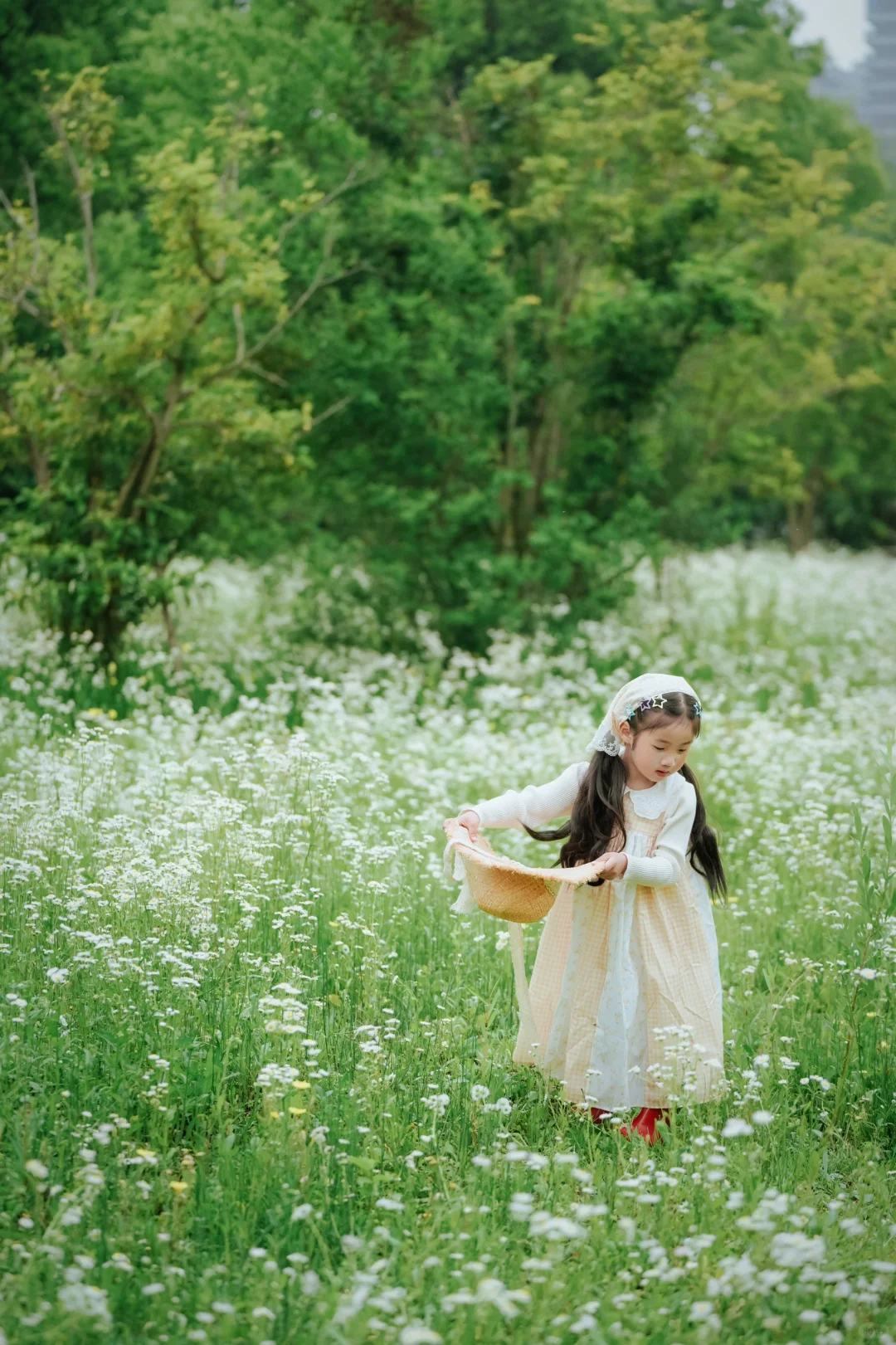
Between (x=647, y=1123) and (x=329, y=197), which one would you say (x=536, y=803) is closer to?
(x=647, y=1123)

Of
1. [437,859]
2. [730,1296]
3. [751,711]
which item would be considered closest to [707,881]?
[730,1296]

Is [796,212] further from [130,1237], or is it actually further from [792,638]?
[130,1237]

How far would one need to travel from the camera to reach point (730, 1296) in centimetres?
277

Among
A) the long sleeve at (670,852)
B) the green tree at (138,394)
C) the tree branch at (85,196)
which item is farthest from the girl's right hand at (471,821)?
the tree branch at (85,196)

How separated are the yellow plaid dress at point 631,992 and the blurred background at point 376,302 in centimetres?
550

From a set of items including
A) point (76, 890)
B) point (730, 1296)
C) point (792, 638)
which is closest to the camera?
point (730, 1296)

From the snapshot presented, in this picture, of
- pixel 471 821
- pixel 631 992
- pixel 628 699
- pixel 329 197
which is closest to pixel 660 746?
pixel 628 699

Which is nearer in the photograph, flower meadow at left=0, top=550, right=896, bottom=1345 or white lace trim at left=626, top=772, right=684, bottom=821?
flower meadow at left=0, top=550, right=896, bottom=1345

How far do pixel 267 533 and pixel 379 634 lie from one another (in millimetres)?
1394

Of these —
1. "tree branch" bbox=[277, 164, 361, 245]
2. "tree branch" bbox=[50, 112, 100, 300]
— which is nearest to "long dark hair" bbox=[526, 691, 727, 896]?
A: "tree branch" bbox=[50, 112, 100, 300]

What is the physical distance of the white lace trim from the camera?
387cm

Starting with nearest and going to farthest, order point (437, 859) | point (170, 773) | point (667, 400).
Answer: point (170, 773) → point (437, 859) → point (667, 400)

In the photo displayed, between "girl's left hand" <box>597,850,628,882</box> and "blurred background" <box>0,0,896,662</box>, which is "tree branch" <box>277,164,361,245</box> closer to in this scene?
"blurred background" <box>0,0,896,662</box>

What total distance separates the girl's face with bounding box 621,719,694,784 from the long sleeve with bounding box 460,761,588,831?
0.17 metres
